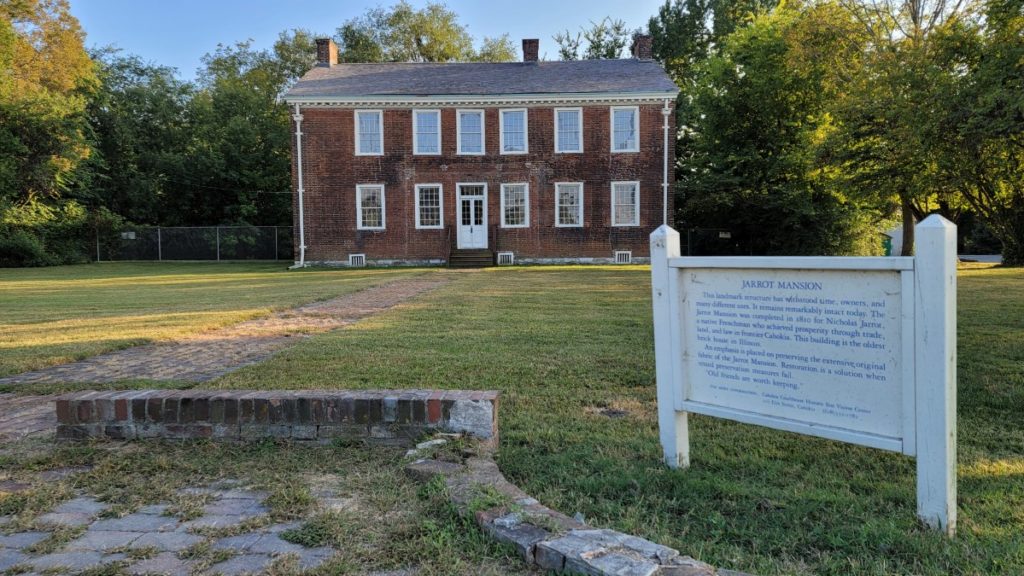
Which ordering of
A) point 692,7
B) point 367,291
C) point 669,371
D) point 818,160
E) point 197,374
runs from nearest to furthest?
point 669,371, point 197,374, point 818,160, point 367,291, point 692,7

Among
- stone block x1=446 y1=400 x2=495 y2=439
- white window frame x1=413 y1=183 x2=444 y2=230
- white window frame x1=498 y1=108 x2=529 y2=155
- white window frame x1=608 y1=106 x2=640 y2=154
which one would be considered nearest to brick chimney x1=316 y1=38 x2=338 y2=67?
white window frame x1=413 y1=183 x2=444 y2=230

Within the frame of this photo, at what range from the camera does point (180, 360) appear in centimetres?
644

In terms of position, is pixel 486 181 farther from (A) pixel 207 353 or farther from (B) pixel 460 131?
(A) pixel 207 353

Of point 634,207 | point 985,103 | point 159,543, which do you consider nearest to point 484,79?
point 634,207

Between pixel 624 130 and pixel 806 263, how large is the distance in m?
22.9

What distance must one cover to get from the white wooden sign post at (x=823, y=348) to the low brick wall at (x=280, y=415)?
120 cm

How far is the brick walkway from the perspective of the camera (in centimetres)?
462

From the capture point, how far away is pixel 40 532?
8.79ft

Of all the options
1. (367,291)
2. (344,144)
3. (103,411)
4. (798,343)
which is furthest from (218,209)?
(798,343)

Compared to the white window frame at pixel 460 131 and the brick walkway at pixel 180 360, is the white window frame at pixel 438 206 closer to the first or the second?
the white window frame at pixel 460 131

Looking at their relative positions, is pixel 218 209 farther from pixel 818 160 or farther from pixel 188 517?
pixel 188 517

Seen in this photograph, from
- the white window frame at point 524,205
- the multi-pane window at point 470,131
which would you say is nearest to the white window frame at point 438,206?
the multi-pane window at point 470,131

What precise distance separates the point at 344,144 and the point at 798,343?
23.8m

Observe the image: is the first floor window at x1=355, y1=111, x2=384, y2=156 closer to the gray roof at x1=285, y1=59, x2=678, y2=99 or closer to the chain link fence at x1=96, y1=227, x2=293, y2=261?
the gray roof at x1=285, y1=59, x2=678, y2=99
